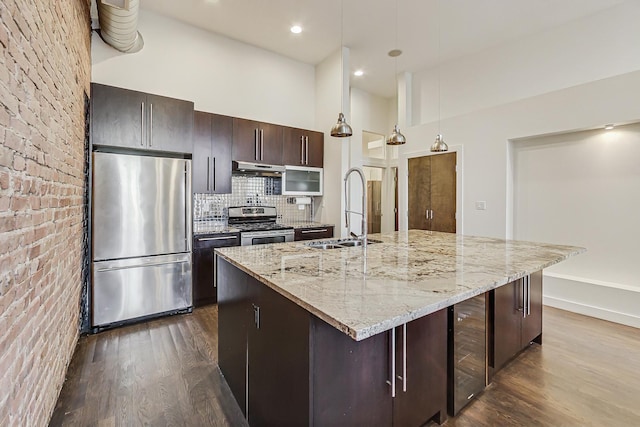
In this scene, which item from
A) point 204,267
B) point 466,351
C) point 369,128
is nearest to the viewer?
point 466,351

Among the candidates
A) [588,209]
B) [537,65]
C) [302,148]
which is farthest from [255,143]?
[588,209]

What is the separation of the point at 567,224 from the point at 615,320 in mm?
1173

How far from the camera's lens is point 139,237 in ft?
9.92

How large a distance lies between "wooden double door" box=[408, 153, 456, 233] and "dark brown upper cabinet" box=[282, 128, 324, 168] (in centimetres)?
177

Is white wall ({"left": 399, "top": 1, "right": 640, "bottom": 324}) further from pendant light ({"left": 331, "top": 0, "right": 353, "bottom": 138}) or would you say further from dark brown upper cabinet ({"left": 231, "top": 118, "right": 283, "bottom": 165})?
dark brown upper cabinet ({"left": 231, "top": 118, "right": 283, "bottom": 165})

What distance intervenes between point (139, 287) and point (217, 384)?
62.5 inches

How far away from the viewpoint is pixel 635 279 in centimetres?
325

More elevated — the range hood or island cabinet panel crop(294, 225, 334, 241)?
the range hood

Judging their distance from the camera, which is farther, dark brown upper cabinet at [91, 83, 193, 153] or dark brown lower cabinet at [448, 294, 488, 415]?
dark brown upper cabinet at [91, 83, 193, 153]

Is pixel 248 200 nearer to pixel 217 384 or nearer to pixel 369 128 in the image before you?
pixel 217 384

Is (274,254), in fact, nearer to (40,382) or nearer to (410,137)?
(40,382)

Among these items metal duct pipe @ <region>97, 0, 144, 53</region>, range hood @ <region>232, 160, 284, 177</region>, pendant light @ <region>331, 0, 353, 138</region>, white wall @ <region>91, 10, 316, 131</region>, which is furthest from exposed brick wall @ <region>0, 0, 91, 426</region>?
pendant light @ <region>331, 0, 353, 138</region>

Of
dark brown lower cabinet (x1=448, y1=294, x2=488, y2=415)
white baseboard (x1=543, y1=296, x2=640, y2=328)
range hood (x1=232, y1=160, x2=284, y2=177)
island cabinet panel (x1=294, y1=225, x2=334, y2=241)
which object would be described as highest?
range hood (x1=232, y1=160, x2=284, y2=177)

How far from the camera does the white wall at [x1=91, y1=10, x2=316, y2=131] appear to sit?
3492 millimetres
